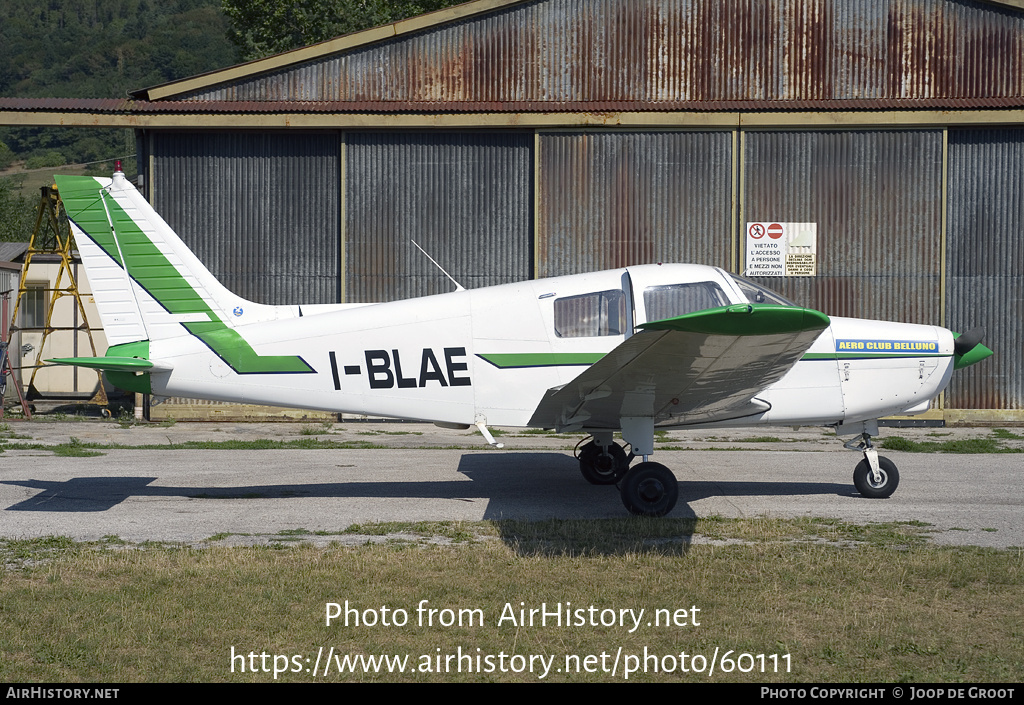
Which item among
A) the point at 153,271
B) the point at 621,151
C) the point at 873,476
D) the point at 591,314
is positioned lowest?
the point at 873,476

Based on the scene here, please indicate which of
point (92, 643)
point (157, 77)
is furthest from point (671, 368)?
point (157, 77)

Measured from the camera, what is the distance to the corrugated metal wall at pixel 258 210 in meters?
18.6

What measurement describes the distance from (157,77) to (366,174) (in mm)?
150201

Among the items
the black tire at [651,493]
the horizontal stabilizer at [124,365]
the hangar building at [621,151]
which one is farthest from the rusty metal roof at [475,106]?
the black tire at [651,493]

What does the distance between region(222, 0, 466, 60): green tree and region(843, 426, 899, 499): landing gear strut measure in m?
34.8

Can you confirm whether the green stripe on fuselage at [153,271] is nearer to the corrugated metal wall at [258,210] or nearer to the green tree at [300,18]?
the corrugated metal wall at [258,210]

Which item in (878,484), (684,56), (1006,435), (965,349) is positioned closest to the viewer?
(965,349)

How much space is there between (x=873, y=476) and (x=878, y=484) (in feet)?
0.33

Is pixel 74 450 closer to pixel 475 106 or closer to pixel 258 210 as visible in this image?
pixel 258 210

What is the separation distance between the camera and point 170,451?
45.9 feet

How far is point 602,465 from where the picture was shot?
11.1m

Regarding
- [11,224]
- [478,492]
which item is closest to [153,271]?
[478,492]

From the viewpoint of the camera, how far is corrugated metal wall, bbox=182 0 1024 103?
59.8ft

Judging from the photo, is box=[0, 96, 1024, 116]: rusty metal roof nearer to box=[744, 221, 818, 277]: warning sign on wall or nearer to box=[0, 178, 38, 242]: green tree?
box=[744, 221, 818, 277]: warning sign on wall
